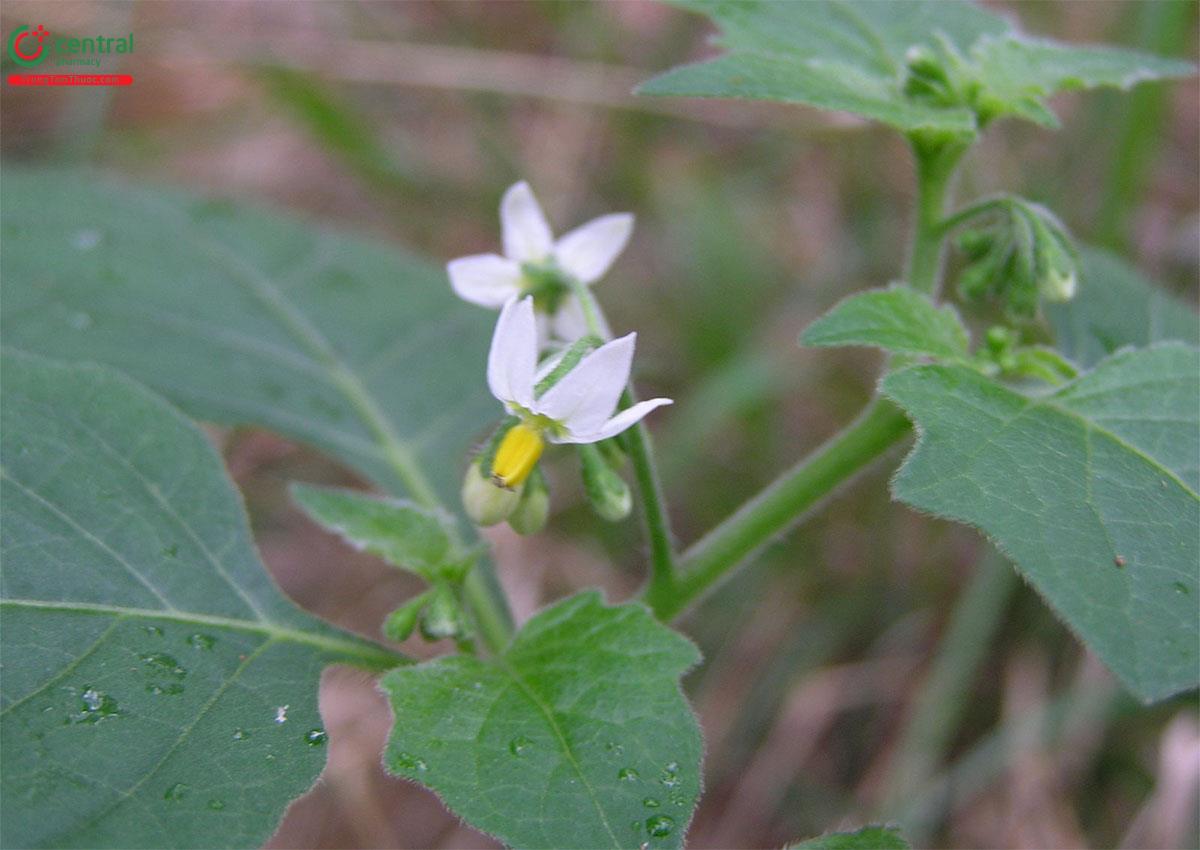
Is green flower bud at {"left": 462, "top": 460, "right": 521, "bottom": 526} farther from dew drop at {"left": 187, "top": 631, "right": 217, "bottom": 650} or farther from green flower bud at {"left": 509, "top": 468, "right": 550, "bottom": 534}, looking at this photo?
dew drop at {"left": 187, "top": 631, "right": 217, "bottom": 650}

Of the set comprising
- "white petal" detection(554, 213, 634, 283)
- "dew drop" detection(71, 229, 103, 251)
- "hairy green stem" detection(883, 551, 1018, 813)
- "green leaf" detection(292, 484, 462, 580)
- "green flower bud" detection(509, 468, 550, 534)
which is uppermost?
"white petal" detection(554, 213, 634, 283)

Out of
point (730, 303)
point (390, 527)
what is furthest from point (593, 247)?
point (730, 303)

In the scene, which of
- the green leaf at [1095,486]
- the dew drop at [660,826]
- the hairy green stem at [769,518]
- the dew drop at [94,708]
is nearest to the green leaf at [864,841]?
the dew drop at [660,826]

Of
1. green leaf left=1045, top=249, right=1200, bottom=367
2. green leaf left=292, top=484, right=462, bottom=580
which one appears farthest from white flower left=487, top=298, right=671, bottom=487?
green leaf left=1045, top=249, right=1200, bottom=367

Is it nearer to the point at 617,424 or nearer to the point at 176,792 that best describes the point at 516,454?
the point at 617,424

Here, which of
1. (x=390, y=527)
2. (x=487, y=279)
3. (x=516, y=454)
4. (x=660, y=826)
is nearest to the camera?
(x=660, y=826)

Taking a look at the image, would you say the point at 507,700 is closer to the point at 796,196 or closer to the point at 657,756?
the point at 657,756
